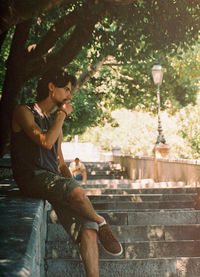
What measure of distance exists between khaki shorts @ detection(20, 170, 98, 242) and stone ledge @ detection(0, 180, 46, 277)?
0.14 m

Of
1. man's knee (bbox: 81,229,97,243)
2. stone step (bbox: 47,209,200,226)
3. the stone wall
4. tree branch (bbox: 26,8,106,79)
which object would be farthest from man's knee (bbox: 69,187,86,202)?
the stone wall

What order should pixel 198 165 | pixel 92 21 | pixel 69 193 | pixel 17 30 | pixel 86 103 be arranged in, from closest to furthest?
pixel 69 193, pixel 92 21, pixel 17 30, pixel 198 165, pixel 86 103

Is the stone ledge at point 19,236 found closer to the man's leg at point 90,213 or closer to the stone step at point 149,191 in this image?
the man's leg at point 90,213

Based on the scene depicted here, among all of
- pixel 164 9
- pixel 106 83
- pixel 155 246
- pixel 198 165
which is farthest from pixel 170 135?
pixel 155 246

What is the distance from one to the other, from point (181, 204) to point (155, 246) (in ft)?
10.2

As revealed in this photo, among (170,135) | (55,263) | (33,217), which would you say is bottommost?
(55,263)

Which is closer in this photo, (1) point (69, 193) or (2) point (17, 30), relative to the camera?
(1) point (69, 193)

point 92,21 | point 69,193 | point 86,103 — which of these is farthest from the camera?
point 86,103

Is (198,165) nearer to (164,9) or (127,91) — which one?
(164,9)

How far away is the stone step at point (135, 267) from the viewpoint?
5.58 meters

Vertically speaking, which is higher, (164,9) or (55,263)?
(164,9)

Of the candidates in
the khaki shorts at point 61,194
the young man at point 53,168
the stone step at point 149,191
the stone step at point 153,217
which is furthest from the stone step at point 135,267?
the stone step at point 149,191

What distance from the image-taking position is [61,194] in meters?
4.07

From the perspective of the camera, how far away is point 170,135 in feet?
111
